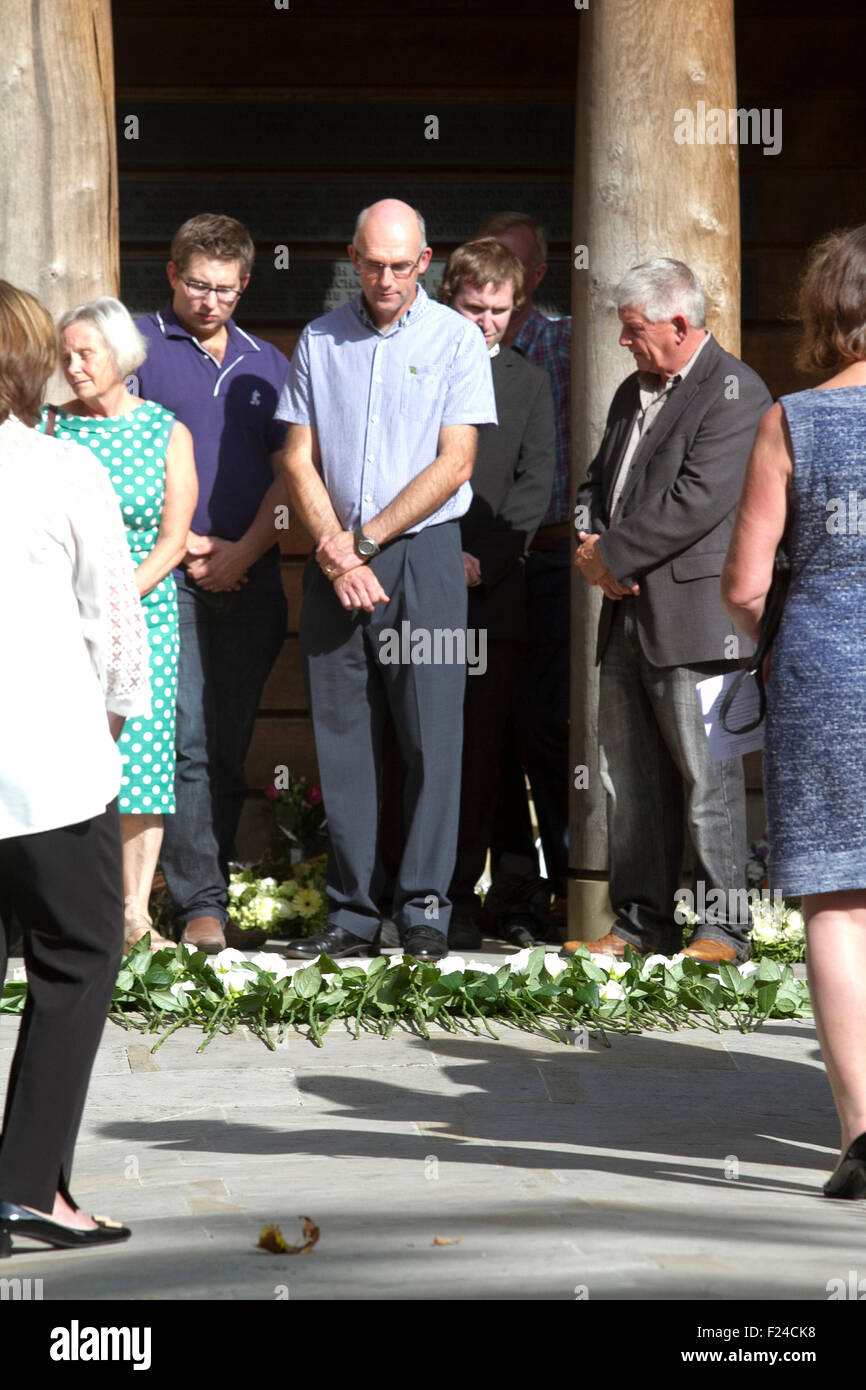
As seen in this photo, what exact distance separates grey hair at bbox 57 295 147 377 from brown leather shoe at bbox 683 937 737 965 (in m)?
2.51

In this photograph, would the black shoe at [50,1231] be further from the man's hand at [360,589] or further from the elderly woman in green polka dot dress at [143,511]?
the man's hand at [360,589]

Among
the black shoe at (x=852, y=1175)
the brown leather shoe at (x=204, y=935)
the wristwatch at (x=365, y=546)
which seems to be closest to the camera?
the black shoe at (x=852, y=1175)

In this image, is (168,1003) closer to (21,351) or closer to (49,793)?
(49,793)

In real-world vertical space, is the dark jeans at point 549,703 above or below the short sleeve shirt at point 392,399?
below

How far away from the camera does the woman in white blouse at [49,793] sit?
9.91ft

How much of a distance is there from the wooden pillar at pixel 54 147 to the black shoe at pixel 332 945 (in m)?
2.24

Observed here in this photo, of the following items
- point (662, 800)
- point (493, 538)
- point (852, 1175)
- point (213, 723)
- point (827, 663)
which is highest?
point (493, 538)

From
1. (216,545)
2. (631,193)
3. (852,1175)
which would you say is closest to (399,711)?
(216,545)

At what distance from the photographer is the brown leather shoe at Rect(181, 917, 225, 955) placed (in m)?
6.02

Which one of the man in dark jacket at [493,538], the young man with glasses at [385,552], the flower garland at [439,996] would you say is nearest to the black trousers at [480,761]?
the man in dark jacket at [493,538]

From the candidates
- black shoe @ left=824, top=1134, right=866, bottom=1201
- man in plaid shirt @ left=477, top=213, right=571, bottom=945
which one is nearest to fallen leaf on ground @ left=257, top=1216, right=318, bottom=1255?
black shoe @ left=824, top=1134, right=866, bottom=1201

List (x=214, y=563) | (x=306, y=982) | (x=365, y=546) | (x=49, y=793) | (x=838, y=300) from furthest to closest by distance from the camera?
(x=214, y=563), (x=365, y=546), (x=306, y=982), (x=838, y=300), (x=49, y=793)

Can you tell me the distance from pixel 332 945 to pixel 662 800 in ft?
3.72

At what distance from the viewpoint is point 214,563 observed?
620 cm
